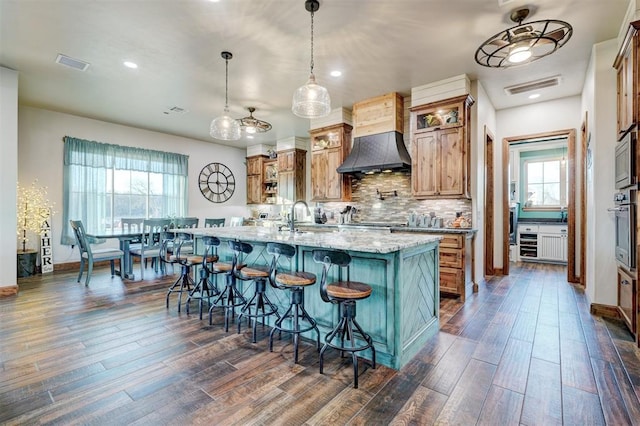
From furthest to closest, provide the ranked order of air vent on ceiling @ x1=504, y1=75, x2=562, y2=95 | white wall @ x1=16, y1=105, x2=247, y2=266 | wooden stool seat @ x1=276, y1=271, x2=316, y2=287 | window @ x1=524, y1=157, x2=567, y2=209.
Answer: window @ x1=524, y1=157, x2=567, y2=209 → white wall @ x1=16, y1=105, x2=247, y2=266 → air vent on ceiling @ x1=504, y1=75, x2=562, y2=95 → wooden stool seat @ x1=276, y1=271, x2=316, y2=287

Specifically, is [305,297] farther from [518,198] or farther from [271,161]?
[518,198]

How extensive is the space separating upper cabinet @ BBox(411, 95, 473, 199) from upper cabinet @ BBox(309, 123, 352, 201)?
4.74 ft

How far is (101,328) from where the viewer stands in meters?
3.04

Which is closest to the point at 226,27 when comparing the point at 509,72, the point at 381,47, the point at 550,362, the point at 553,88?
the point at 381,47

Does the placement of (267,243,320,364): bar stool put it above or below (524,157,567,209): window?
below

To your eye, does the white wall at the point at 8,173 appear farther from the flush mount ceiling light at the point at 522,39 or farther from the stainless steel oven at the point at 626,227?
the stainless steel oven at the point at 626,227

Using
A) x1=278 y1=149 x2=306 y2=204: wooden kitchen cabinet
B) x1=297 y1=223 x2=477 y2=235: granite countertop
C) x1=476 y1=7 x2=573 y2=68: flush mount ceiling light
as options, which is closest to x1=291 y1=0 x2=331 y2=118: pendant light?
x1=476 y1=7 x2=573 y2=68: flush mount ceiling light

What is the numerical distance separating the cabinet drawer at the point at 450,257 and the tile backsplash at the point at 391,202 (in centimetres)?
75

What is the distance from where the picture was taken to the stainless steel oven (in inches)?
104

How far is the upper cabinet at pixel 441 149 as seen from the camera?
4.36m

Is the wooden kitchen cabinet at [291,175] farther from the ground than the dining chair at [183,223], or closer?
farther from the ground

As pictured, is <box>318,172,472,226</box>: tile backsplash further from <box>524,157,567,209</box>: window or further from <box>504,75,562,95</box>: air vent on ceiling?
<box>524,157,567,209</box>: window

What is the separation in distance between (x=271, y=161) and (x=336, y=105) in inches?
143

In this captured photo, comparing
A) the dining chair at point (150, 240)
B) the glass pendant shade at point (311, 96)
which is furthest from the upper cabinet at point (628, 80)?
the dining chair at point (150, 240)
